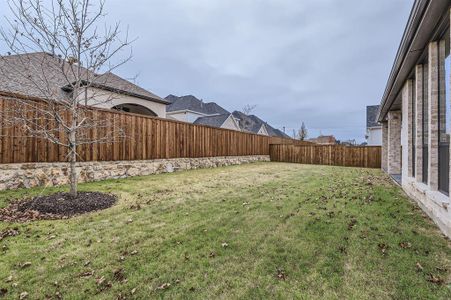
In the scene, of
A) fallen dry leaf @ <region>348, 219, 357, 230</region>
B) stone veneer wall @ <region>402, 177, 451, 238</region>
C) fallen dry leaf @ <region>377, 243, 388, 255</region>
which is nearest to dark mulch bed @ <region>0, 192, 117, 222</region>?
fallen dry leaf @ <region>348, 219, 357, 230</region>

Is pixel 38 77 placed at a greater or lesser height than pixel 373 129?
lesser

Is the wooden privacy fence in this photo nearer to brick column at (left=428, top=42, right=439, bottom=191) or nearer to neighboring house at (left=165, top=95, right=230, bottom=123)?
neighboring house at (left=165, top=95, right=230, bottom=123)

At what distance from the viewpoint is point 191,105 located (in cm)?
2505

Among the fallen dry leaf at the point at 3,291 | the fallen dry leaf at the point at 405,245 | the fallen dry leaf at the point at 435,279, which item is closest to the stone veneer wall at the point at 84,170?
the fallen dry leaf at the point at 3,291

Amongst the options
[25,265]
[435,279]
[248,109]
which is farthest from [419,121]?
[248,109]

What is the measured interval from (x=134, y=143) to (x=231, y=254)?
7.24m

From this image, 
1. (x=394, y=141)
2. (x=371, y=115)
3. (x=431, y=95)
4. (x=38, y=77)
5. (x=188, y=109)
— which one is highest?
(x=188, y=109)

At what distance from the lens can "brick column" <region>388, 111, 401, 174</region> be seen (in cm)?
986

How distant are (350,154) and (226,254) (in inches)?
682

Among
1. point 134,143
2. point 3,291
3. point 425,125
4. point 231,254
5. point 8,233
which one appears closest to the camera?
point 3,291

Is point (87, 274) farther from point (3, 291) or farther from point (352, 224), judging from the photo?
point (352, 224)

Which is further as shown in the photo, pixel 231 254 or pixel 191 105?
pixel 191 105

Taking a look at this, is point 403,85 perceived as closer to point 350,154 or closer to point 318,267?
point 318,267

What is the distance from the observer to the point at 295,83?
3306cm
